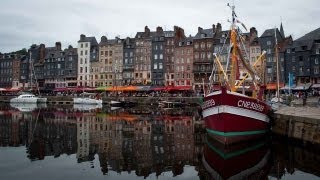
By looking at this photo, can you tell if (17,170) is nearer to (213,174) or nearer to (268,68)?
(213,174)

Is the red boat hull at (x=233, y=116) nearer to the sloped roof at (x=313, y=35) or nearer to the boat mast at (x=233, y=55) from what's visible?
the boat mast at (x=233, y=55)

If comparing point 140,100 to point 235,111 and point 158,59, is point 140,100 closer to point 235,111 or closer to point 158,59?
point 158,59

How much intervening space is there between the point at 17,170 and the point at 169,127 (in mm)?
19975

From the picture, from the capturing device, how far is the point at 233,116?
2466cm

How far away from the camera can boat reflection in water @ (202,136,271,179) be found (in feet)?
60.4

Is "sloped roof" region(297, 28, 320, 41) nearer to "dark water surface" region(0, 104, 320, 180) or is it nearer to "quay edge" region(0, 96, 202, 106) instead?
"quay edge" region(0, 96, 202, 106)

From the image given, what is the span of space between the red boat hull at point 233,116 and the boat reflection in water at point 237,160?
60 centimetres

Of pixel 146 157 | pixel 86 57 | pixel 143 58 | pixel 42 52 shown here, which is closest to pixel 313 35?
pixel 143 58

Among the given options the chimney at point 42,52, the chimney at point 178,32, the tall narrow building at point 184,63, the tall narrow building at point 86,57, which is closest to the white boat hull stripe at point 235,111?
the tall narrow building at point 184,63

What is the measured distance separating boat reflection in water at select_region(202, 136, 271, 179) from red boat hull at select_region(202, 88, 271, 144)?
604 millimetres

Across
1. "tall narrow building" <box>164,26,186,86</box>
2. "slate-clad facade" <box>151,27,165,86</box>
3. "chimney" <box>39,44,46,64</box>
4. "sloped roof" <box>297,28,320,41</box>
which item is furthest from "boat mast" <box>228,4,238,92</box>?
"chimney" <box>39,44,46,64</box>

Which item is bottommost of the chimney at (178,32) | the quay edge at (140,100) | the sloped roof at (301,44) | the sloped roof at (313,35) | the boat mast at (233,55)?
the quay edge at (140,100)

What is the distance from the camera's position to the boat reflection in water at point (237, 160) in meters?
18.4

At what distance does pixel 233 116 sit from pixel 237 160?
4.19m
